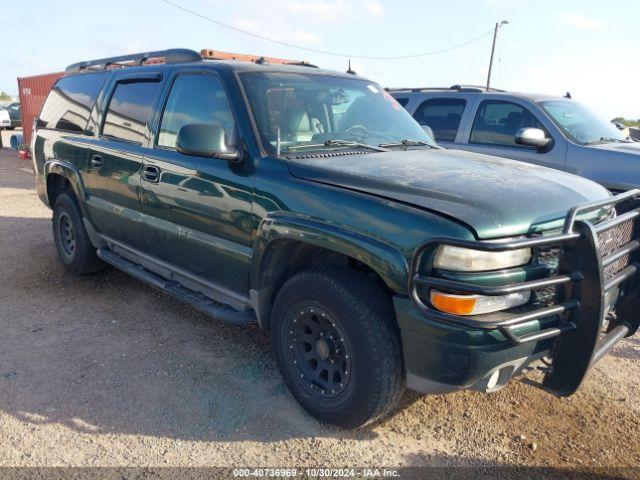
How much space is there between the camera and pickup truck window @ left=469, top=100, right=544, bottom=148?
6590 millimetres

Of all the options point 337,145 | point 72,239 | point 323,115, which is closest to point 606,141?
point 323,115

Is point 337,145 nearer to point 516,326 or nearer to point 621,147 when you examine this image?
point 516,326

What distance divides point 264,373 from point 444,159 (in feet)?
5.92

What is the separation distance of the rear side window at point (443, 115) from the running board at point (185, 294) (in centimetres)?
443

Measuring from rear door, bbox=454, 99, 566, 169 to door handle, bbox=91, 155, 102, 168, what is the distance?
14.3 feet

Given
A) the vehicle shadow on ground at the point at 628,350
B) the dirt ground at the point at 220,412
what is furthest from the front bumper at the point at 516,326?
the vehicle shadow on ground at the point at 628,350

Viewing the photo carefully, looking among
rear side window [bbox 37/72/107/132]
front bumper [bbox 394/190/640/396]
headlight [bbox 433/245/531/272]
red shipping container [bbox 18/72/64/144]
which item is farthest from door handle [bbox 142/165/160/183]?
red shipping container [bbox 18/72/64/144]

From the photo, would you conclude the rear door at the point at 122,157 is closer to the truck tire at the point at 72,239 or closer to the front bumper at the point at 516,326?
the truck tire at the point at 72,239

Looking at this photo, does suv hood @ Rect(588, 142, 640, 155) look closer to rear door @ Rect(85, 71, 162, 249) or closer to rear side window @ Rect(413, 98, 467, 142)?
rear side window @ Rect(413, 98, 467, 142)

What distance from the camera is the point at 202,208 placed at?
3496 millimetres

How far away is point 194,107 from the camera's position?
12.2ft

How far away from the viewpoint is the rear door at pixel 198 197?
3289 mm

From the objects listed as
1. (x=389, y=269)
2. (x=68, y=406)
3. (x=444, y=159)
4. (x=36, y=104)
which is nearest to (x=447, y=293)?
(x=389, y=269)

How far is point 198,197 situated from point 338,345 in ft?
4.52
